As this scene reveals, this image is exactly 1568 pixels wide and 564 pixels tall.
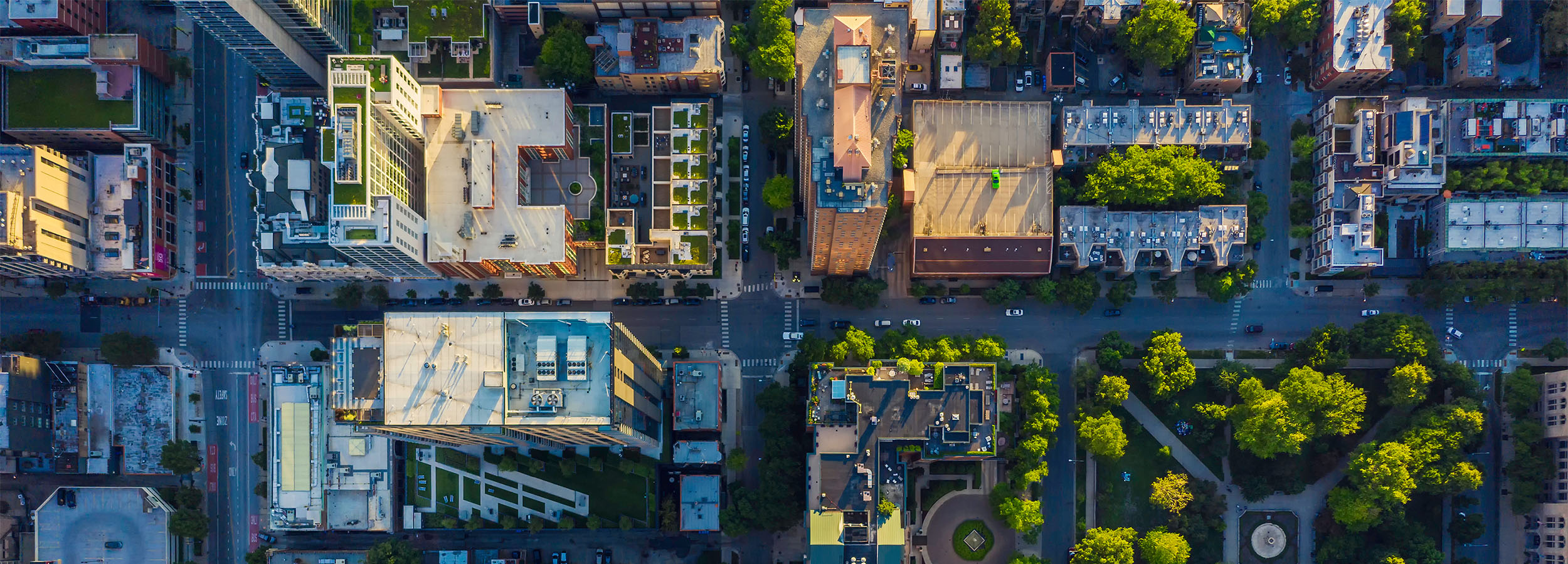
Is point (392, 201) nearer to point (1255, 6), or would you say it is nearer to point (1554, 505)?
point (1255, 6)

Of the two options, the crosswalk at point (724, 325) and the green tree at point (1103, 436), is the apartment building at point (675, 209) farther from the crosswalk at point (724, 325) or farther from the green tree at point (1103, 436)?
the green tree at point (1103, 436)

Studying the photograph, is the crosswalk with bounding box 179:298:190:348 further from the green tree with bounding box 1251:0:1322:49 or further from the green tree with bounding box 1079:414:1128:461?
the green tree with bounding box 1251:0:1322:49

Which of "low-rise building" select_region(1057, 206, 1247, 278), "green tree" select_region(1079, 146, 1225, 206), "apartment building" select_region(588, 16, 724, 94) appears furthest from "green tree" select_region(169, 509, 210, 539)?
"green tree" select_region(1079, 146, 1225, 206)

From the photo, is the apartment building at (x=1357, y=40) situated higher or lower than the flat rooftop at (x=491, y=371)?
higher

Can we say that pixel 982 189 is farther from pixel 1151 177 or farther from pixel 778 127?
pixel 778 127

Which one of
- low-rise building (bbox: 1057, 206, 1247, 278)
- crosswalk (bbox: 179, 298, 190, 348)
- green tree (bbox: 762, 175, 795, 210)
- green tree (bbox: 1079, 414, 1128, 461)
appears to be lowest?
green tree (bbox: 1079, 414, 1128, 461)

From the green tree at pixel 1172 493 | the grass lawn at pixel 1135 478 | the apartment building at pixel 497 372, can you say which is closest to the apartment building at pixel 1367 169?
the grass lawn at pixel 1135 478
